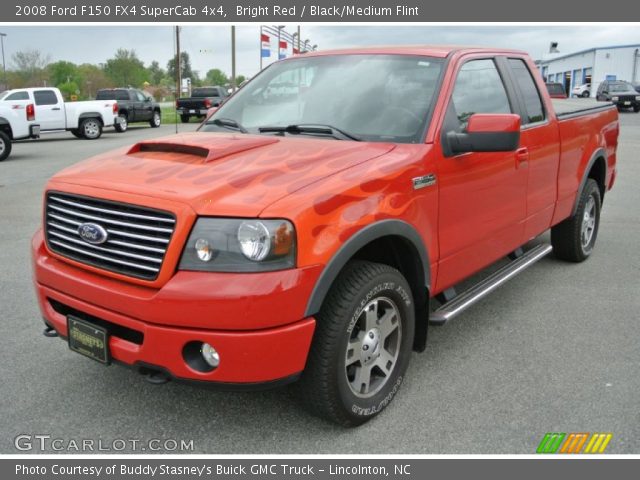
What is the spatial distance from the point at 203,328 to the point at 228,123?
193 cm

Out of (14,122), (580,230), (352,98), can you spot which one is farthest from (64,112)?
(352,98)

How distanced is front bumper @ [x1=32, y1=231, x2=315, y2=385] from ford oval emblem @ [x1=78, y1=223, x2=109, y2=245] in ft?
0.65

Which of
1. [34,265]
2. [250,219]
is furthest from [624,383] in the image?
[34,265]

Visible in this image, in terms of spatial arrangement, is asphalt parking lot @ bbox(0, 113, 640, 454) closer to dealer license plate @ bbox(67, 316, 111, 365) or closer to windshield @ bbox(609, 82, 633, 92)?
dealer license plate @ bbox(67, 316, 111, 365)

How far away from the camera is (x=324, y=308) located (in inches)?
115

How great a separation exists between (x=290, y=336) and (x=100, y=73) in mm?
97002

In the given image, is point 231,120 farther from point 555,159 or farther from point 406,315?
point 555,159

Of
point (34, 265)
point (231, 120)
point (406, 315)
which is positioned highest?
point (231, 120)

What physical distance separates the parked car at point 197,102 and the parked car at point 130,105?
1342 millimetres

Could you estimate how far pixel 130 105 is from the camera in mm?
27109

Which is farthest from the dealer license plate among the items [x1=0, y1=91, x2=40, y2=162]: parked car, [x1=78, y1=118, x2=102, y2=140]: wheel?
[x1=78, y1=118, x2=102, y2=140]: wheel

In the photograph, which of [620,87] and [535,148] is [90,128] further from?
[620,87]

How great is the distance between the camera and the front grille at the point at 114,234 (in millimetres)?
2738

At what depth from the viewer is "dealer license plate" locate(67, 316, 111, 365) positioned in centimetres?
290
